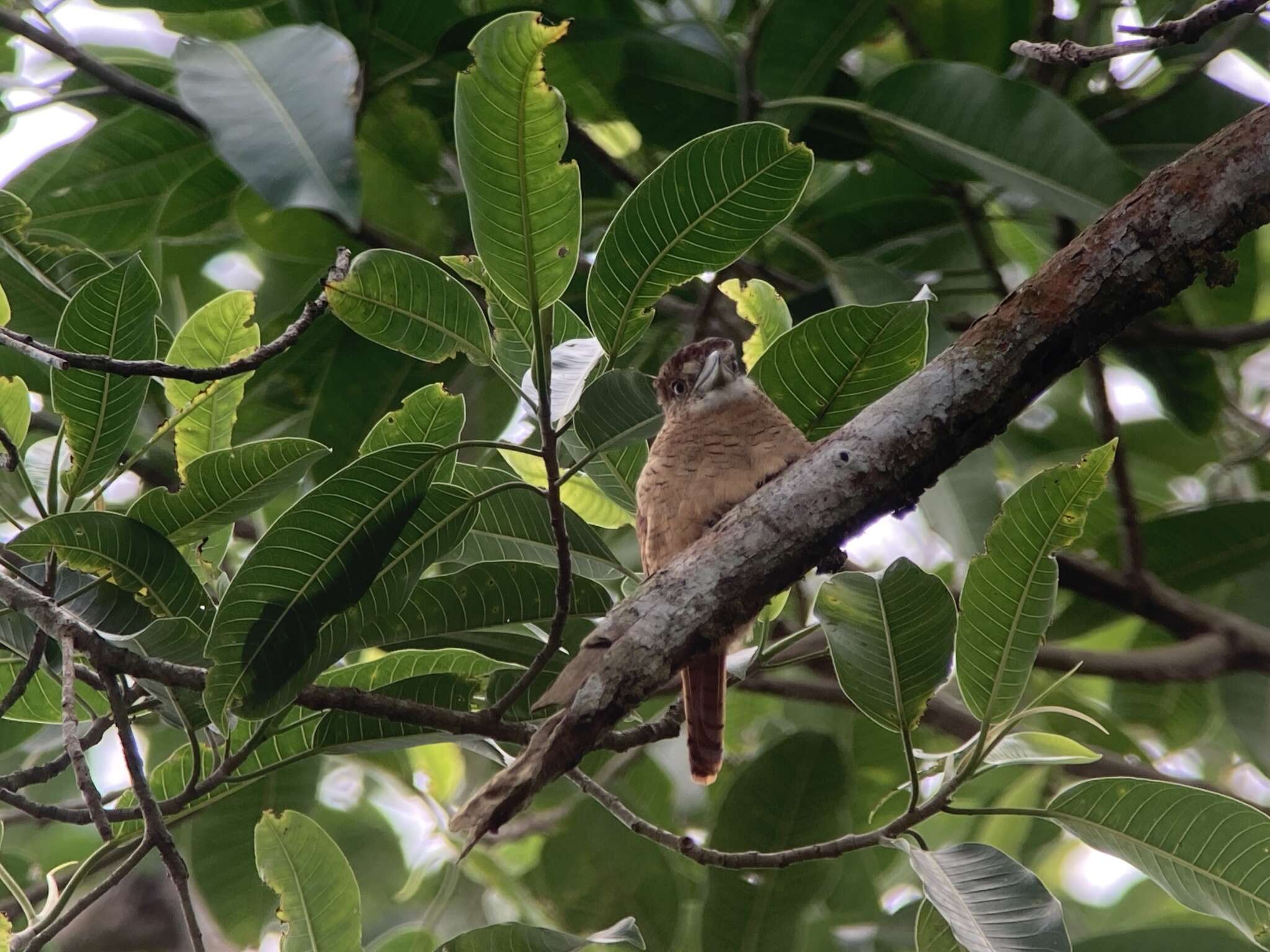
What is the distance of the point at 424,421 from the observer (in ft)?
7.27

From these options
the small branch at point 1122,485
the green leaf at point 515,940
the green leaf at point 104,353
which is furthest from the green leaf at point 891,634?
the small branch at point 1122,485

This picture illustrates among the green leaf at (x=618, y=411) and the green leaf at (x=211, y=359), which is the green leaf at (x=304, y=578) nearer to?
the green leaf at (x=618, y=411)

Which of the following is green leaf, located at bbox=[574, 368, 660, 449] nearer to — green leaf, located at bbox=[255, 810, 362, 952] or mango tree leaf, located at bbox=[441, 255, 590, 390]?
mango tree leaf, located at bbox=[441, 255, 590, 390]

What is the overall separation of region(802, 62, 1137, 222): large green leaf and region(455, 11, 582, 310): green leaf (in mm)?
1416

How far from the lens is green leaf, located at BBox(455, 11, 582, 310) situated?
64.9 inches

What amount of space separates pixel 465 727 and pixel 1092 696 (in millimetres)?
3371

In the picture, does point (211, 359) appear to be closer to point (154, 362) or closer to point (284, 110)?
point (154, 362)

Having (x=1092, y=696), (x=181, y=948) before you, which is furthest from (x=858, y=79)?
(x=181, y=948)

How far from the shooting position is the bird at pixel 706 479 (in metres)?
2.48

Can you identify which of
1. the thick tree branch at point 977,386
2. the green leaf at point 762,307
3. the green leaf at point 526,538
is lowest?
the thick tree branch at point 977,386

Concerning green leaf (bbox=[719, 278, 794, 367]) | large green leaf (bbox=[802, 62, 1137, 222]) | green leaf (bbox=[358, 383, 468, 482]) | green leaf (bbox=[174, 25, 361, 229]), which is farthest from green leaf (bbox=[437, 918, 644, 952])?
large green leaf (bbox=[802, 62, 1137, 222])

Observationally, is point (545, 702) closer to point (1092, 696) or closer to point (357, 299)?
point (357, 299)

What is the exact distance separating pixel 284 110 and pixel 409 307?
0.81m

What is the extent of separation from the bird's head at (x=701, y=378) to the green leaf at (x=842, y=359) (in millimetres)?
489
